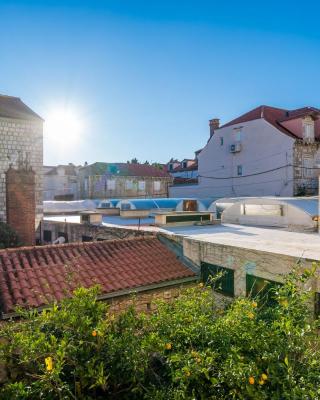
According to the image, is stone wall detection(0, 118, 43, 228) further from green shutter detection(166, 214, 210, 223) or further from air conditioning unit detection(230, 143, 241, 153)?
air conditioning unit detection(230, 143, 241, 153)

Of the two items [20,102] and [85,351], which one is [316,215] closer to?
[85,351]

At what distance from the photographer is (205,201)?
26078mm

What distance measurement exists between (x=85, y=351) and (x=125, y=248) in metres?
6.58

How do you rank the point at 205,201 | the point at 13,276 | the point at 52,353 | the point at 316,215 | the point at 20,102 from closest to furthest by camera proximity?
the point at 52,353, the point at 13,276, the point at 316,215, the point at 20,102, the point at 205,201

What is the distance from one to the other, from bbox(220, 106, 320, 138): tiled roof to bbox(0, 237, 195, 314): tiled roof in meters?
21.1

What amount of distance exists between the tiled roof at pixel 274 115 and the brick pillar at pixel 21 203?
20.6 metres

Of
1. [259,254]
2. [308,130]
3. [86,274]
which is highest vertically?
[308,130]

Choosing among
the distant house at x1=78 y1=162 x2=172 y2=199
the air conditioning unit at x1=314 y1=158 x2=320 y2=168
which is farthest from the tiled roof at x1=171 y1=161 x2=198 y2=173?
the air conditioning unit at x1=314 y1=158 x2=320 y2=168

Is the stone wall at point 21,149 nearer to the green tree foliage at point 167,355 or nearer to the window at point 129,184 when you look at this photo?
the green tree foliage at point 167,355

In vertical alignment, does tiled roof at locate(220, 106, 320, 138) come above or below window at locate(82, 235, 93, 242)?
above

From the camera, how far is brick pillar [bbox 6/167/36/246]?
18000mm

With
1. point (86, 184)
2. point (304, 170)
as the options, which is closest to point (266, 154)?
point (304, 170)

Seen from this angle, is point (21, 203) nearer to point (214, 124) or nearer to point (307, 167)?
point (307, 167)

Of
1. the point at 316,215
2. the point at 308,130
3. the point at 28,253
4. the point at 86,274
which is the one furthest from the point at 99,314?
the point at 308,130
